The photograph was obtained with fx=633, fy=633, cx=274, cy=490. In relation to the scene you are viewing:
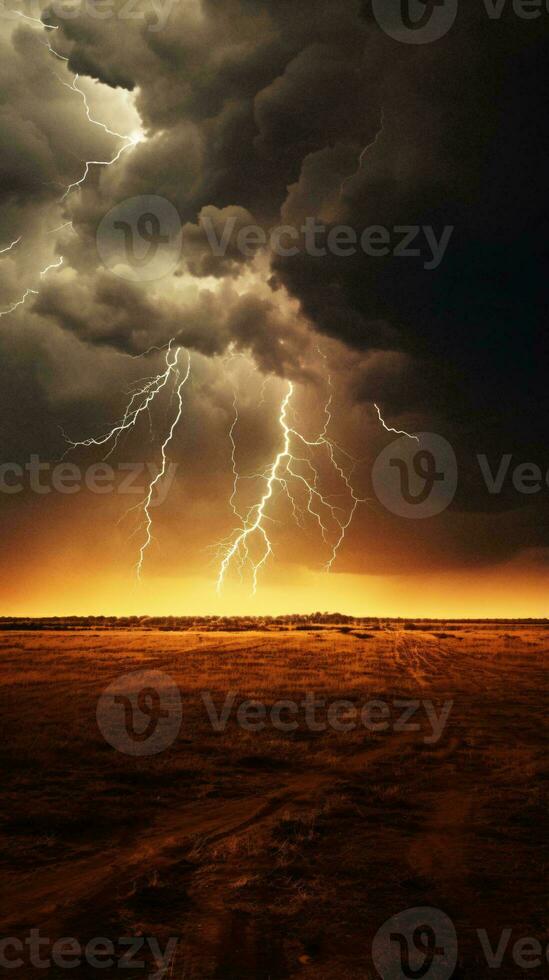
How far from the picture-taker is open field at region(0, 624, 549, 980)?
4.85 metres

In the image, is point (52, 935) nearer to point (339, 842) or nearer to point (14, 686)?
point (339, 842)

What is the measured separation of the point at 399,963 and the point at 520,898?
5.04 feet

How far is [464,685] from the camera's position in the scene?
61.3 feet
